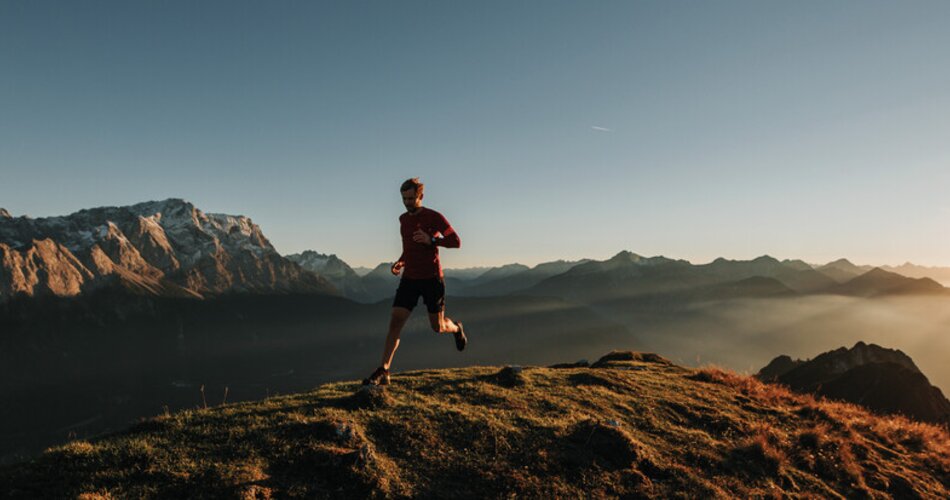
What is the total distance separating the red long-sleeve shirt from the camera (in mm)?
9828

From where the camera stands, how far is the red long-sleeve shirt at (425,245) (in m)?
9.83

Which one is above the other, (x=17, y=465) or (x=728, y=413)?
(x=17, y=465)

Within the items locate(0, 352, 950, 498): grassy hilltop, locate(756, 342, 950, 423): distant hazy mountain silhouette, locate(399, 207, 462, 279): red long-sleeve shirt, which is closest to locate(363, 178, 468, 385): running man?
locate(399, 207, 462, 279): red long-sleeve shirt

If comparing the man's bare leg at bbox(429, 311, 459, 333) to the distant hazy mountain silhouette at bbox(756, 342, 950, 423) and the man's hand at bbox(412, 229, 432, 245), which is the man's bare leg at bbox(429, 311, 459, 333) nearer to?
the man's hand at bbox(412, 229, 432, 245)

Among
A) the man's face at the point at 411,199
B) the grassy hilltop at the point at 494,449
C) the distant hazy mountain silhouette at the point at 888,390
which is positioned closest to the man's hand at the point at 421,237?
the man's face at the point at 411,199

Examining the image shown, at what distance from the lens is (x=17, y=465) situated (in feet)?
20.6

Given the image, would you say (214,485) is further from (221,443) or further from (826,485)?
(826,485)

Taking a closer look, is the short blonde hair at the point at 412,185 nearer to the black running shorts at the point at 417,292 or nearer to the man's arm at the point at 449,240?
the man's arm at the point at 449,240

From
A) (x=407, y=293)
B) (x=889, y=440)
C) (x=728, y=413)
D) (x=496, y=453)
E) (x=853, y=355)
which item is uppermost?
(x=407, y=293)

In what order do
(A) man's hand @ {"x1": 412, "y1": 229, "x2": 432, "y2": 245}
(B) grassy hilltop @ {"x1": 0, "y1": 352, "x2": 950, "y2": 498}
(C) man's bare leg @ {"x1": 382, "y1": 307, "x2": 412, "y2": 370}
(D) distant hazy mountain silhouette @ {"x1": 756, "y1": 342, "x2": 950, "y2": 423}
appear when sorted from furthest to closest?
(D) distant hazy mountain silhouette @ {"x1": 756, "y1": 342, "x2": 950, "y2": 423} < (C) man's bare leg @ {"x1": 382, "y1": 307, "x2": 412, "y2": 370} < (A) man's hand @ {"x1": 412, "y1": 229, "x2": 432, "y2": 245} < (B) grassy hilltop @ {"x1": 0, "y1": 352, "x2": 950, "y2": 498}

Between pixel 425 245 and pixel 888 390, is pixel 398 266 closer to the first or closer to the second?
pixel 425 245

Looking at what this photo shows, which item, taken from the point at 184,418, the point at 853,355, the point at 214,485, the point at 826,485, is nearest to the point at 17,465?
the point at 184,418

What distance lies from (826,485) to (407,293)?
9.59m

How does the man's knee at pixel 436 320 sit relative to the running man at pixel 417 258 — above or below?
below
